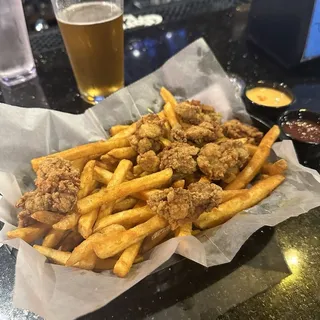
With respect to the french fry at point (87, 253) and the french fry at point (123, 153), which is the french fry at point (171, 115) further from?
the french fry at point (87, 253)

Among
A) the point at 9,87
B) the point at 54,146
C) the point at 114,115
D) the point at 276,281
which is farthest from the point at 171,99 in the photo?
the point at 9,87

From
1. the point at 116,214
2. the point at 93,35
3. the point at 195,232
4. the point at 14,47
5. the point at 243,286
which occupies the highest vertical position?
the point at 93,35

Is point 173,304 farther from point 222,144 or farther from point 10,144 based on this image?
point 10,144

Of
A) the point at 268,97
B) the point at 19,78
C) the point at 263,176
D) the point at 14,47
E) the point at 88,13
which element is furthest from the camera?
the point at 19,78

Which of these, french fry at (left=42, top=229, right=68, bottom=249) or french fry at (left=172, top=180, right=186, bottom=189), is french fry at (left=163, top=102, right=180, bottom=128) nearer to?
french fry at (left=172, top=180, right=186, bottom=189)

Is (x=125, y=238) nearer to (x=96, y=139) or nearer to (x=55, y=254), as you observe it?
(x=55, y=254)

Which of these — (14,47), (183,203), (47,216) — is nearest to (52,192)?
(47,216)

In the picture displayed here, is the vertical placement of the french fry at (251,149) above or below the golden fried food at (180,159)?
below

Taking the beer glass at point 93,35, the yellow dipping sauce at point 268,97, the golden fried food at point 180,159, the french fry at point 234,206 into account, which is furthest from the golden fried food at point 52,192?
the yellow dipping sauce at point 268,97
